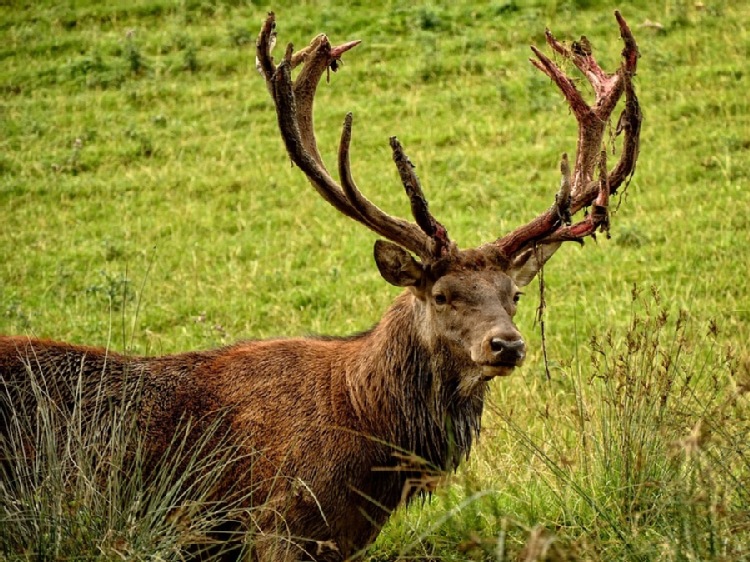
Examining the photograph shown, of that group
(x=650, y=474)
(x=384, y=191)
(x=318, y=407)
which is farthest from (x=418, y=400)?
(x=384, y=191)

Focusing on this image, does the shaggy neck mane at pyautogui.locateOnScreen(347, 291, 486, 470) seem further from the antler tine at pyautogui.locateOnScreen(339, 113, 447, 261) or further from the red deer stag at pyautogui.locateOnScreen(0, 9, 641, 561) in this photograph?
the antler tine at pyautogui.locateOnScreen(339, 113, 447, 261)

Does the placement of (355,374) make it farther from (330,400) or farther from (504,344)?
(504,344)

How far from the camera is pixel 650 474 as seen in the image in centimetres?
545

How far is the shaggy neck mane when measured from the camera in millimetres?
5832

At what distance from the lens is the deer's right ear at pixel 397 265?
5.84 metres

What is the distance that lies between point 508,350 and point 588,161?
5.71 ft

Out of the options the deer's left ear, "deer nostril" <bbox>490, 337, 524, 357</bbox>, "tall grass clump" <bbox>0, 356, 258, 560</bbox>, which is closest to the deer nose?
"deer nostril" <bbox>490, 337, 524, 357</bbox>

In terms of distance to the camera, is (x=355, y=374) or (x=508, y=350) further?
(x=355, y=374)

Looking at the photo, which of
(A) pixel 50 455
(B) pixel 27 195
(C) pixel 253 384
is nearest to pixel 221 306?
(B) pixel 27 195

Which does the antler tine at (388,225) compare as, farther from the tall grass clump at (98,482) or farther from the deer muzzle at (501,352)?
the tall grass clump at (98,482)

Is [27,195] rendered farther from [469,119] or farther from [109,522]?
[109,522]

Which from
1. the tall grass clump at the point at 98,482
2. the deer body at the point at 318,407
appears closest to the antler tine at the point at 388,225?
the deer body at the point at 318,407

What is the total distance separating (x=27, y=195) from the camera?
14469 millimetres

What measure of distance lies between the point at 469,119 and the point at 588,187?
29.1ft
